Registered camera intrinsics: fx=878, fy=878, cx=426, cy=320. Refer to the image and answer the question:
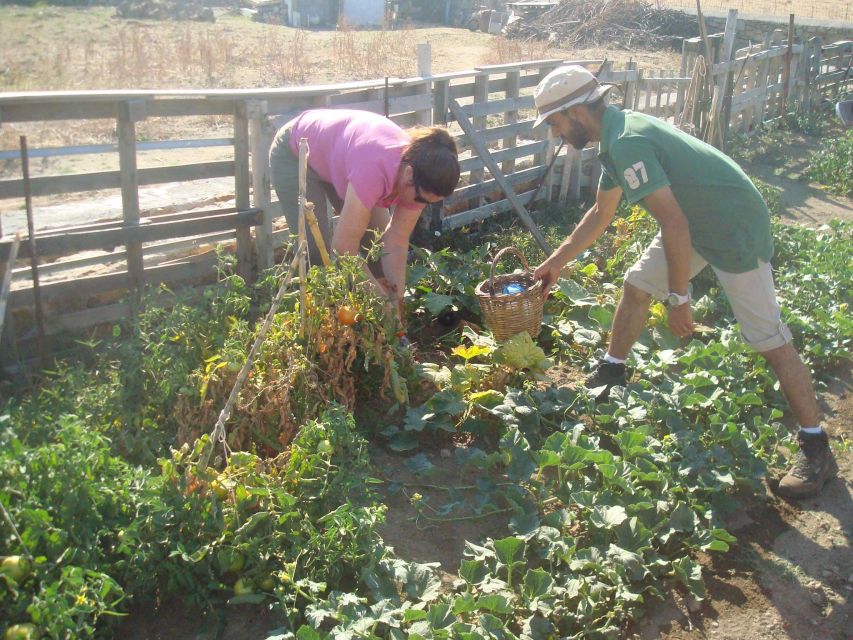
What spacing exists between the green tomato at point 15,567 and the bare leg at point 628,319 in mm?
3047

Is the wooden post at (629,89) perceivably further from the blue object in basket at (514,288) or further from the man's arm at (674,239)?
the man's arm at (674,239)

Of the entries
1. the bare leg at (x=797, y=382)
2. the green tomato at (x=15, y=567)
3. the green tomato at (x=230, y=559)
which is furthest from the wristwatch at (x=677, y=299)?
the green tomato at (x=15, y=567)

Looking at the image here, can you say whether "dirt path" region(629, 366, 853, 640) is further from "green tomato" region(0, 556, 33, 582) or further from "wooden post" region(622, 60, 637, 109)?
"wooden post" region(622, 60, 637, 109)

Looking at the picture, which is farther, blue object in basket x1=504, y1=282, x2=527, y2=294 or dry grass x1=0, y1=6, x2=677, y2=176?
dry grass x1=0, y1=6, x2=677, y2=176

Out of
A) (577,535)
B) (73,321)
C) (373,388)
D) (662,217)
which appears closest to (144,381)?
(373,388)

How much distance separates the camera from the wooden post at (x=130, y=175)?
478cm

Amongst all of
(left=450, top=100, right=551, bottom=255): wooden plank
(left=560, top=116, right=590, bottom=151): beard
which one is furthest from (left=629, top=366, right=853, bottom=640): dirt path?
(left=450, top=100, right=551, bottom=255): wooden plank

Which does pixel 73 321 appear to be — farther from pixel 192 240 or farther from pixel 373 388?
pixel 373 388

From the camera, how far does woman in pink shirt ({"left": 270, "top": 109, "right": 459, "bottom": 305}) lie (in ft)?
12.8

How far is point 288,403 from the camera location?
3521mm

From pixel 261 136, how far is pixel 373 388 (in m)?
2.17

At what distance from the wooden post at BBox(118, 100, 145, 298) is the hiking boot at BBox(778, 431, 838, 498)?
3397 millimetres

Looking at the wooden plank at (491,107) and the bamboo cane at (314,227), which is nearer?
the bamboo cane at (314,227)

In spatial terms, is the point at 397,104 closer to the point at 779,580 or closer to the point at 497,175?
the point at 497,175
